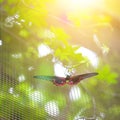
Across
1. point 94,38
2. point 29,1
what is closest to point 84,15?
point 94,38

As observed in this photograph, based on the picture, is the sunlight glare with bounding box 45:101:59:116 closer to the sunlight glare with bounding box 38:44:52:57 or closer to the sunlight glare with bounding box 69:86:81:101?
the sunlight glare with bounding box 69:86:81:101

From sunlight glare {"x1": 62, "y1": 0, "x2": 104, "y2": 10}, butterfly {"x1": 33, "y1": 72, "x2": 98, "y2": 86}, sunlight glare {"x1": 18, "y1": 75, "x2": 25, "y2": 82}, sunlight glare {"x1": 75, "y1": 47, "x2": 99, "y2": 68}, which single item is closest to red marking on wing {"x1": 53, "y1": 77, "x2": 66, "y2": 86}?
butterfly {"x1": 33, "y1": 72, "x2": 98, "y2": 86}

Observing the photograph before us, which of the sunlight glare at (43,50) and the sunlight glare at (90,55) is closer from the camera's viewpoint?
the sunlight glare at (43,50)

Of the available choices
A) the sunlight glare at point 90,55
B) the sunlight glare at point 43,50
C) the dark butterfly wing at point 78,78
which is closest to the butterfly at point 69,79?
the dark butterfly wing at point 78,78

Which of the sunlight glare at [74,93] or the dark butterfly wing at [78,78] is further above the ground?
the dark butterfly wing at [78,78]

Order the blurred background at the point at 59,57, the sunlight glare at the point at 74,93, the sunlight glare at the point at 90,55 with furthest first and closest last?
Result: the sunlight glare at the point at 90,55 < the sunlight glare at the point at 74,93 < the blurred background at the point at 59,57

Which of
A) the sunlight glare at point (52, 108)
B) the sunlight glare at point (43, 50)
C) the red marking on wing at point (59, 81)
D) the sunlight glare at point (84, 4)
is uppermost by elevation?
the sunlight glare at point (84, 4)

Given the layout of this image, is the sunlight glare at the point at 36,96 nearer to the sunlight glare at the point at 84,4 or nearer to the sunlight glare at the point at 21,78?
the sunlight glare at the point at 21,78
